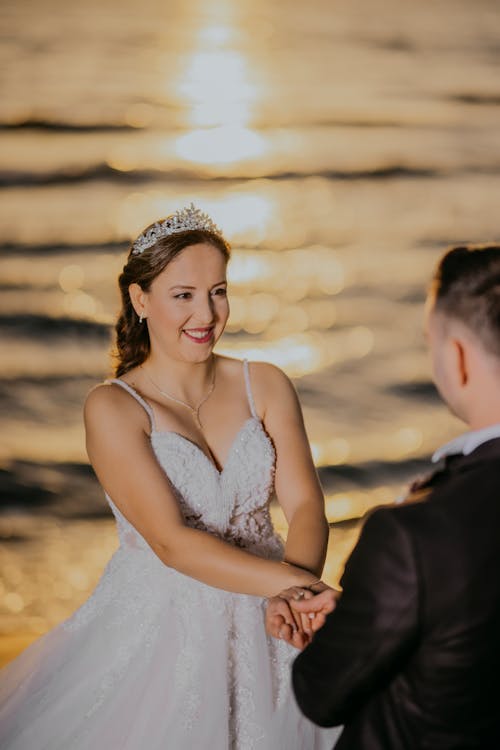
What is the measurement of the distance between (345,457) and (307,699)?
4.30 m

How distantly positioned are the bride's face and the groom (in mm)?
1105

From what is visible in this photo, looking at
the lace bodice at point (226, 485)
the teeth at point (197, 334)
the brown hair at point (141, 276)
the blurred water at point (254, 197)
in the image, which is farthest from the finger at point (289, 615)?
the blurred water at point (254, 197)

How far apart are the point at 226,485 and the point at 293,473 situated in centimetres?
16

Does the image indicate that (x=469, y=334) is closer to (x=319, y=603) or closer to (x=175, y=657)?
(x=319, y=603)

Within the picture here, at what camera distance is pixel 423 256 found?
8.18 meters

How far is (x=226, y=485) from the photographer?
2.52m

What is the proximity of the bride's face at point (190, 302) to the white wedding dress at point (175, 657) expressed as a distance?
165 millimetres

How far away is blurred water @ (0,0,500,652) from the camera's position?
5664 mm

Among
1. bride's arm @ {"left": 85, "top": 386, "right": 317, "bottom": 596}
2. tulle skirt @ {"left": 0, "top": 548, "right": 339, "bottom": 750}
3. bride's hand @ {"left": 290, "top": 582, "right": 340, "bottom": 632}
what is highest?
bride's arm @ {"left": 85, "top": 386, "right": 317, "bottom": 596}

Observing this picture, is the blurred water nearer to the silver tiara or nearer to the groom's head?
the silver tiara

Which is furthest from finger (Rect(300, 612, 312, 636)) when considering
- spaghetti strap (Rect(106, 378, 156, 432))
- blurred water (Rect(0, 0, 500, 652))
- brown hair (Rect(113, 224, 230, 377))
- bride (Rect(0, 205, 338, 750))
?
blurred water (Rect(0, 0, 500, 652))

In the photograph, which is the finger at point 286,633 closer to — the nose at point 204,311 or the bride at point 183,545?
the bride at point 183,545

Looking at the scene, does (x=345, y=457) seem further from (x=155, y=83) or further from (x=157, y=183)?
(x=155, y=83)

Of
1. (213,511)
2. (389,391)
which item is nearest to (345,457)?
(389,391)
